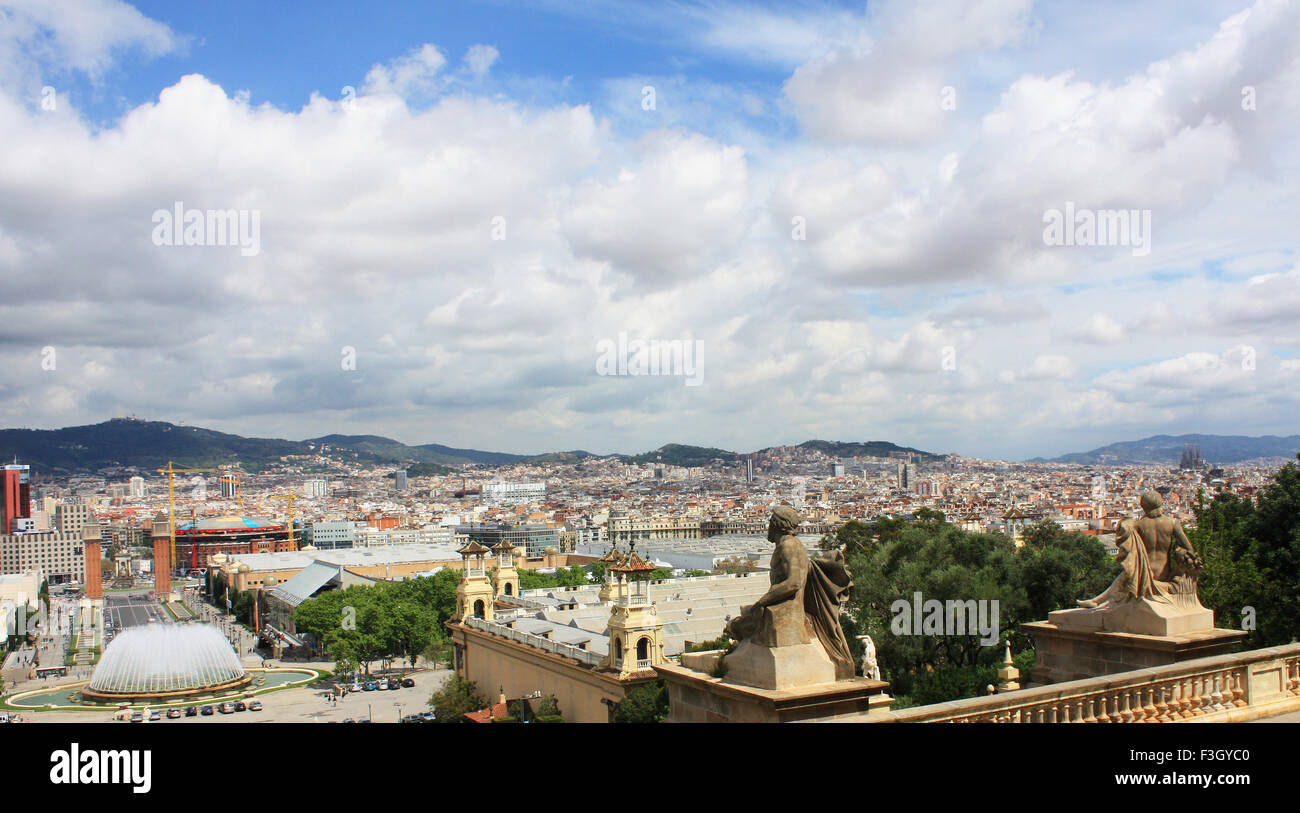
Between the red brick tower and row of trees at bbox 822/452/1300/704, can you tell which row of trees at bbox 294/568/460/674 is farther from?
the red brick tower

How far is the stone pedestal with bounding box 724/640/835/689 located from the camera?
5.59 meters

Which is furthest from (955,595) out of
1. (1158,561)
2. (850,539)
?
(850,539)

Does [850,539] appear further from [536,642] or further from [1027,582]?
[1027,582]

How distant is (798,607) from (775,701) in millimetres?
659

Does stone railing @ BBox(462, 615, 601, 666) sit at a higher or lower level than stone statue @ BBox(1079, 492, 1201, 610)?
lower

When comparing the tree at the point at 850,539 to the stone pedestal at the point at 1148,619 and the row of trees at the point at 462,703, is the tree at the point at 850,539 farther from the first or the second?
the stone pedestal at the point at 1148,619

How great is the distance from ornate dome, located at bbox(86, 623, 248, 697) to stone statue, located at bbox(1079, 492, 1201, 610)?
165ft

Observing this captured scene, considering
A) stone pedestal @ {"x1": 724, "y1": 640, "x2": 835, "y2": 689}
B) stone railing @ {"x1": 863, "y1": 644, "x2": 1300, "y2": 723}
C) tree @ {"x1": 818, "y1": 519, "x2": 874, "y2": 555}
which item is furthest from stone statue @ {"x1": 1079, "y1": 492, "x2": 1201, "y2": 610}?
tree @ {"x1": 818, "y1": 519, "x2": 874, "y2": 555}

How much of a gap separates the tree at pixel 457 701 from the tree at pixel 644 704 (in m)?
11.2

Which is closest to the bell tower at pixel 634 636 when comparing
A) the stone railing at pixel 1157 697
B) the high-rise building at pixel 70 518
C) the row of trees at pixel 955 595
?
the row of trees at pixel 955 595
